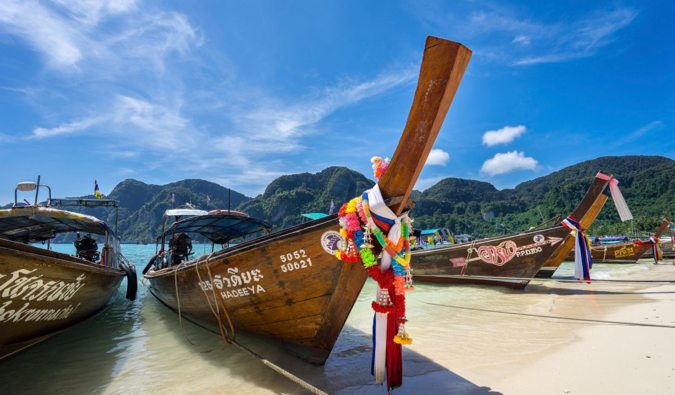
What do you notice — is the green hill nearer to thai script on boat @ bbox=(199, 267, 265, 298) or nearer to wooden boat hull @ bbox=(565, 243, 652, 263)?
wooden boat hull @ bbox=(565, 243, 652, 263)

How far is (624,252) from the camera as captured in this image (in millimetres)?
16172

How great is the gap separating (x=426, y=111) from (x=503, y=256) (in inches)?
295

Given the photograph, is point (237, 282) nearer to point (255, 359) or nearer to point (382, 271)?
point (255, 359)

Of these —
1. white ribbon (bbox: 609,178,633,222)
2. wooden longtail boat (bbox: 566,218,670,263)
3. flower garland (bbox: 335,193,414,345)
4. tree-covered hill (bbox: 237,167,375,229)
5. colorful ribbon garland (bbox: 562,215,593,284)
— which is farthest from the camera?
tree-covered hill (bbox: 237,167,375,229)

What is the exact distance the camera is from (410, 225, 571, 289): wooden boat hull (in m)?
8.16

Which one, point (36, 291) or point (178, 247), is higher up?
point (178, 247)

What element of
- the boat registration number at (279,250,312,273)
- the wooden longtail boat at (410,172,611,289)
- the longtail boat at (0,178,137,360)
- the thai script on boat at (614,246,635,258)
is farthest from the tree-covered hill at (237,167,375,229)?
the boat registration number at (279,250,312,273)

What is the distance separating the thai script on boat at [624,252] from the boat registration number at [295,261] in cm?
2047

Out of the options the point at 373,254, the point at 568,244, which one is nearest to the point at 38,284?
the point at 373,254

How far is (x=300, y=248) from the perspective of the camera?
317cm

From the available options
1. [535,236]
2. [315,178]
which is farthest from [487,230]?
[535,236]

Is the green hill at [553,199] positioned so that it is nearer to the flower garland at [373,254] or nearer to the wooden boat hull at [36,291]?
the flower garland at [373,254]

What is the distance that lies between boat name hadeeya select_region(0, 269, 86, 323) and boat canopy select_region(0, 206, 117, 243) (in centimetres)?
264

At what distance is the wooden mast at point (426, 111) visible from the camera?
233cm
